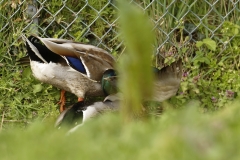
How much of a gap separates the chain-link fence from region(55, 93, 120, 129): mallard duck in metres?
1.12

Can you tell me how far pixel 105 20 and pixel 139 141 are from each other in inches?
157

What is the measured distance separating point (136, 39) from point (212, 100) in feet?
11.0

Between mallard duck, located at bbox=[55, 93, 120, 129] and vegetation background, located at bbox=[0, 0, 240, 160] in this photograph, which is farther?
vegetation background, located at bbox=[0, 0, 240, 160]

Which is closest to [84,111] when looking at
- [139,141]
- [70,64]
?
[70,64]

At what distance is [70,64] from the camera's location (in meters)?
Answer: 5.05

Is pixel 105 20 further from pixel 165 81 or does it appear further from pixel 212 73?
pixel 165 81

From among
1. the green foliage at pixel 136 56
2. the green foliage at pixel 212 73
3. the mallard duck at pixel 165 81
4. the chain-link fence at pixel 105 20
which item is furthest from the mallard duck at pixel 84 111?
the green foliage at pixel 136 56

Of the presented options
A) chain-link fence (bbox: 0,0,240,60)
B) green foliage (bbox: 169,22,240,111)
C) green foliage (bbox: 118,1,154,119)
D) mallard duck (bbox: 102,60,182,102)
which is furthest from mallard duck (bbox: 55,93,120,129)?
green foliage (bbox: 118,1,154,119)

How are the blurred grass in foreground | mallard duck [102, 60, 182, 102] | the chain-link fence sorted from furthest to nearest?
the chain-link fence
mallard duck [102, 60, 182, 102]
the blurred grass in foreground

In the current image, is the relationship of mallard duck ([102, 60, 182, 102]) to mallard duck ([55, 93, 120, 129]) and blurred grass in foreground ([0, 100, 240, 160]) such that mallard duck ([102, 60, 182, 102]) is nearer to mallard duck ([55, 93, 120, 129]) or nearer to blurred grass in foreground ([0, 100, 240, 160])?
mallard duck ([55, 93, 120, 129])

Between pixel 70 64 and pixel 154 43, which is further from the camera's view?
pixel 154 43

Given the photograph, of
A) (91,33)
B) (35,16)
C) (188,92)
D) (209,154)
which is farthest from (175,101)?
(209,154)

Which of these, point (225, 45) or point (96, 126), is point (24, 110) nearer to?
point (225, 45)

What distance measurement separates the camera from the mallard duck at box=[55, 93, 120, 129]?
4.47 m
